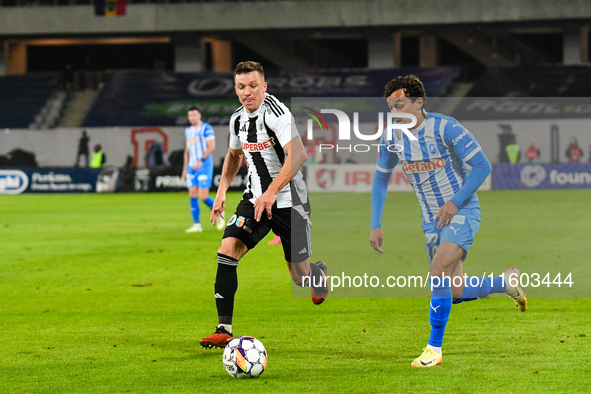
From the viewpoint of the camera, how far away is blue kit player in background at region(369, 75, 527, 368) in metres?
5.20

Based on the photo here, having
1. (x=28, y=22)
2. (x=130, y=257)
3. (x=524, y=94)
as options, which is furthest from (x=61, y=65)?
(x=130, y=257)

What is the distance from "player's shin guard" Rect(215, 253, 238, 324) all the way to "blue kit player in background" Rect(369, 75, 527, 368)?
106 cm

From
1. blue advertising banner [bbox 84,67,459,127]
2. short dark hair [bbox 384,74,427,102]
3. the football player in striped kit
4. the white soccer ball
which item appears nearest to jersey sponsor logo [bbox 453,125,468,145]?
short dark hair [bbox 384,74,427,102]

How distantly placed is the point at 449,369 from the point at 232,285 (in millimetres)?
1690

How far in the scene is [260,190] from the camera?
5.96 m

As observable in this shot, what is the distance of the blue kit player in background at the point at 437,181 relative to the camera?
17.0 ft

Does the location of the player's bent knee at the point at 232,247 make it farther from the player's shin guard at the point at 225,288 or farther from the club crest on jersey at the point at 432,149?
the club crest on jersey at the point at 432,149

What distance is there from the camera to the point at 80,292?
8406 millimetres

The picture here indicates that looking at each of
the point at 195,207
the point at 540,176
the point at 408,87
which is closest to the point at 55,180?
the point at 195,207

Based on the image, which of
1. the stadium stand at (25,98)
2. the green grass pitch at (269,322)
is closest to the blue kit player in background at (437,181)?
the green grass pitch at (269,322)

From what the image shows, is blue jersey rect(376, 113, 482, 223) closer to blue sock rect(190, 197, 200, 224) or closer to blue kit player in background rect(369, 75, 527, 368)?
blue kit player in background rect(369, 75, 527, 368)

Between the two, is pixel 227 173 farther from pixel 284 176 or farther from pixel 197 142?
pixel 197 142

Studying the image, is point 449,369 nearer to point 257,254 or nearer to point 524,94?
point 257,254

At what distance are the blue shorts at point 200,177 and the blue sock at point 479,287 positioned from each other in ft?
28.7
